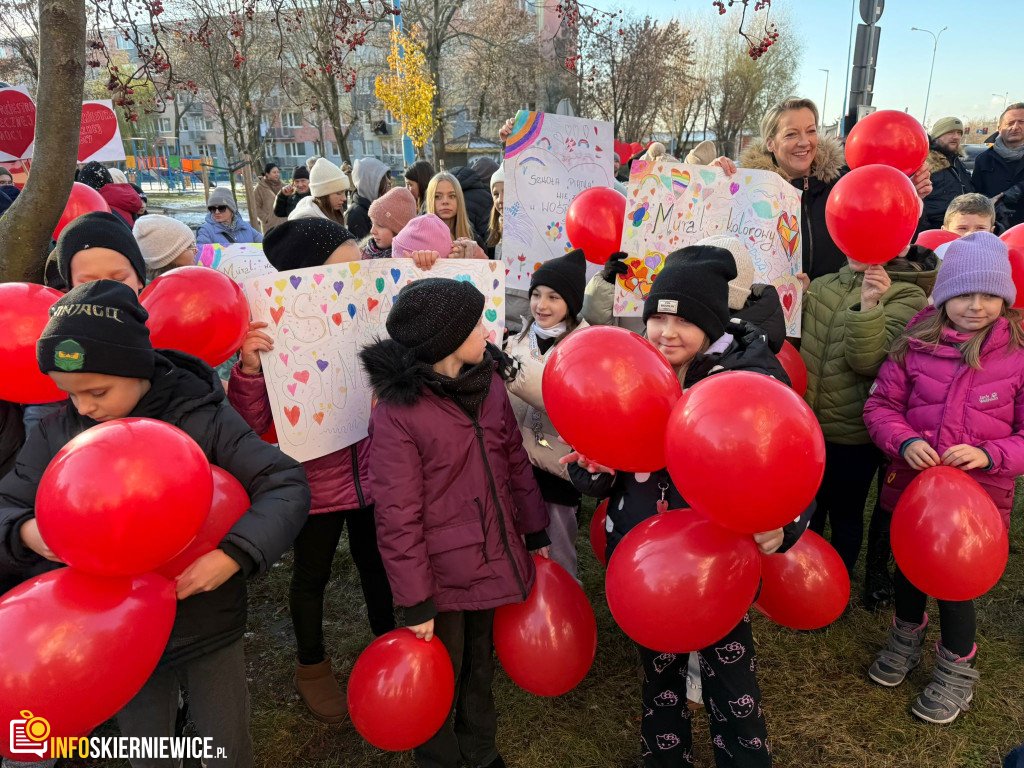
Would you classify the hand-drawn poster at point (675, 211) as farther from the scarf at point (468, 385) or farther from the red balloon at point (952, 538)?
the red balloon at point (952, 538)

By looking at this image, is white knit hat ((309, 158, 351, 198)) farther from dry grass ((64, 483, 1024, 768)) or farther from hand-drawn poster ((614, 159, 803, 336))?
dry grass ((64, 483, 1024, 768))

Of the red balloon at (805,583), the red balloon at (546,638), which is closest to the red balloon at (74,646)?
the red balloon at (546,638)

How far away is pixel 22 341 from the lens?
191 centimetres

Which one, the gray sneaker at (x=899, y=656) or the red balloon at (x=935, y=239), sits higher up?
the red balloon at (x=935, y=239)

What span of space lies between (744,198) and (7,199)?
225 inches

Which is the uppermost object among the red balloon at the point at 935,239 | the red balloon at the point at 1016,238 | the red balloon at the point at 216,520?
the red balloon at the point at 1016,238

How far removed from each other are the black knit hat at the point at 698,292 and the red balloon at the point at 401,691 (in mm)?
1392

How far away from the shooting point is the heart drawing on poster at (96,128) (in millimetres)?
6270

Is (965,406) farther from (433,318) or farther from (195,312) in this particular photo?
(195,312)

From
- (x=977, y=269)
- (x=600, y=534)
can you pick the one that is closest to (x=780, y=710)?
(x=600, y=534)

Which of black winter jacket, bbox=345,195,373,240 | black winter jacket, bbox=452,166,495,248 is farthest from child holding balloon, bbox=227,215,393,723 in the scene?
black winter jacket, bbox=345,195,373,240

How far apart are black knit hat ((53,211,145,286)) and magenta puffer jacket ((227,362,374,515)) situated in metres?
0.58

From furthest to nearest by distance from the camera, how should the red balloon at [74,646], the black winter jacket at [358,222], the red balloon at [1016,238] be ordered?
the black winter jacket at [358,222] < the red balloon at [1016,238] < the red balloon at [74,646]

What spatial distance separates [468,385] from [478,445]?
0.22 m
